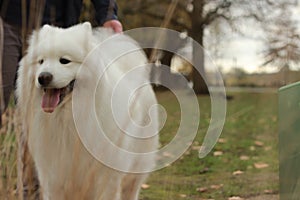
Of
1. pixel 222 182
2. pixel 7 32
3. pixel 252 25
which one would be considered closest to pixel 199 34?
pixel 252 25

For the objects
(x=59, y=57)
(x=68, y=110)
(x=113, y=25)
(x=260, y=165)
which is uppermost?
(x=113, y=25)

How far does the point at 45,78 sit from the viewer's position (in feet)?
7.67

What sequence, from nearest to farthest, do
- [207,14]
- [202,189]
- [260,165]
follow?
[202,189], [260,165], [207,14]

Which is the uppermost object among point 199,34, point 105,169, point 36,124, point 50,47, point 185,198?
point 199,34

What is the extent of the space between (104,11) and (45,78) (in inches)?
31.6

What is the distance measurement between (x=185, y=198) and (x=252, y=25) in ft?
45.4

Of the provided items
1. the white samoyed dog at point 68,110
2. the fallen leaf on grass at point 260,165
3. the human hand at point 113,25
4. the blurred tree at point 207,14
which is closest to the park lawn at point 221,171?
the fallen leaf on grass at point 260,165

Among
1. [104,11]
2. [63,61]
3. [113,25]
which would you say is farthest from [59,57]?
[104,11]

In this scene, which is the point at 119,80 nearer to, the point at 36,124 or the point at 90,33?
the point at 90,33

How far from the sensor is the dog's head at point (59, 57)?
7.88ft

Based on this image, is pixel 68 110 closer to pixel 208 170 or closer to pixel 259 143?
pixel 208 170

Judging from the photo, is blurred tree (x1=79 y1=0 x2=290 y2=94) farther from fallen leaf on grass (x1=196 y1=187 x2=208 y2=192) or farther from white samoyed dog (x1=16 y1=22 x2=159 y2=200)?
white samoyed dog (x1=16 y1=22 x2=159 y2=200)

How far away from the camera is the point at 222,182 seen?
436 centimetres

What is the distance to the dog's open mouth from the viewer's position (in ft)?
7.95
